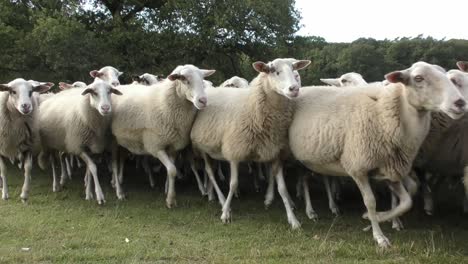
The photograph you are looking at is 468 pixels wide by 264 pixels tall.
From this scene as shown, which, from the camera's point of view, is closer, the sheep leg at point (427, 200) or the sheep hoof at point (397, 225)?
the sheep hoof at point (397, 225)

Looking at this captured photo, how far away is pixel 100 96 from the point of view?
8.46 m

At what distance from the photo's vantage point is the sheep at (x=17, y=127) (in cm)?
856

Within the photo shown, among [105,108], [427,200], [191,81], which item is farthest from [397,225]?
[105,108]

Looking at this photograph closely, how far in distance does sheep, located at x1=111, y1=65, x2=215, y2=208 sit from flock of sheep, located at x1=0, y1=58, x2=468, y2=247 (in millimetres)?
18

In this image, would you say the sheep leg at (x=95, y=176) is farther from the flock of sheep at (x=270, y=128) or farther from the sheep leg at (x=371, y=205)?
the sheep leg at (x=371, y=205)

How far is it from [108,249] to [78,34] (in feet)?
28.1

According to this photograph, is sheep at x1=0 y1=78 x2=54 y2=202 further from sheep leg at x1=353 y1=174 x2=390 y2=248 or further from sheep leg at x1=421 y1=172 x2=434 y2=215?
sheep leg at x1=421 y1=172 x2=434 y2=215

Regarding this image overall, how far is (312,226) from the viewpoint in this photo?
279 inches

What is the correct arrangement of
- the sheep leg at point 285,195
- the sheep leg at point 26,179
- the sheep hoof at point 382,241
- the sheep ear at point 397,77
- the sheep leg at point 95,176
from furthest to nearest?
the sheep leg at point 26,179 → the sheep leg at point 95,176 → the sheep leg at point 285,195 → the sheep hoof at point 382,241 → the sheep ear at point 397,77

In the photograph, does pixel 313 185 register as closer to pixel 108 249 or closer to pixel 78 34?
pixel 108 249

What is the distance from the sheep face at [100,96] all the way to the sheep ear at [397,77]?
173 inches

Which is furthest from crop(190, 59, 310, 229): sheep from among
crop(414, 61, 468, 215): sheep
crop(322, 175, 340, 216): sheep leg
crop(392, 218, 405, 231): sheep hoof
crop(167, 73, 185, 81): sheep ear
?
crop(414, 61, 468, 215): sheep

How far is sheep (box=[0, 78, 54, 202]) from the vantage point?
337 inches

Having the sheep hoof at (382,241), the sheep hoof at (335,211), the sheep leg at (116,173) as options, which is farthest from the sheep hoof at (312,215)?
the sheep leg at (116,173)
